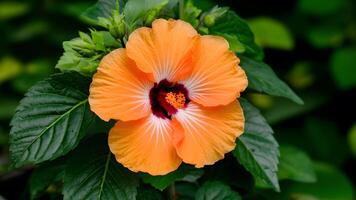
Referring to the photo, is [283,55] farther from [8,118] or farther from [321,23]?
[8,118]

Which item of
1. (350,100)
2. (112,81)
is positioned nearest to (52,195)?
(112,81)

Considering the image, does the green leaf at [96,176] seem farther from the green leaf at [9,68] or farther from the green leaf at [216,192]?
the green leaf at [9,68]

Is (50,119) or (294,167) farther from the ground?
(50,119)

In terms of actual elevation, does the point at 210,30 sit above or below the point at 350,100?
above

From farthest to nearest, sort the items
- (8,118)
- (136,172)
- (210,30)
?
(8,118), (210,30), (136,172)

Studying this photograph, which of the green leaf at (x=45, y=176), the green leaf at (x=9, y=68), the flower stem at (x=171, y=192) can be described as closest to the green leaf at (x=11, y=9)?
the green leaf at (x=9, y=68)

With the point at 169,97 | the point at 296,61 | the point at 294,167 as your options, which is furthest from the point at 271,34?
the point at 169,97

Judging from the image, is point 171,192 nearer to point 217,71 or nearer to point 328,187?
point 217,71
